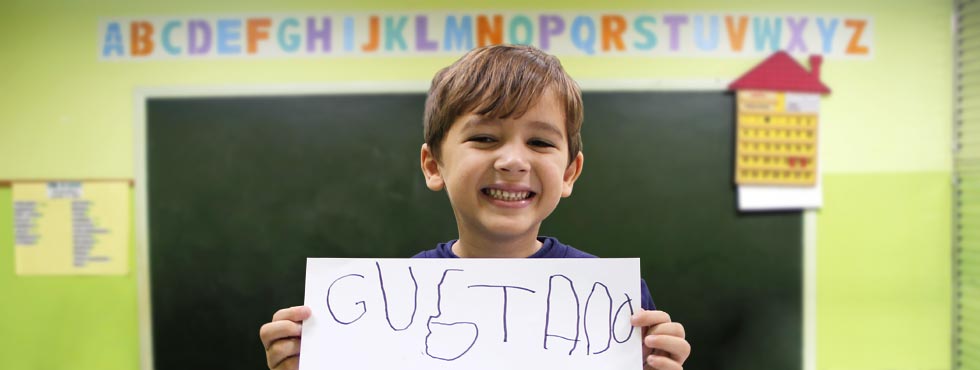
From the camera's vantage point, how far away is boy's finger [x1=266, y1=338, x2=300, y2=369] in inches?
25.7

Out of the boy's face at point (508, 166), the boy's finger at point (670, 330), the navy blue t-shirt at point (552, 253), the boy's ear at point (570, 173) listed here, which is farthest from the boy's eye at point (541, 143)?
the boy's finger at point (670, 330)

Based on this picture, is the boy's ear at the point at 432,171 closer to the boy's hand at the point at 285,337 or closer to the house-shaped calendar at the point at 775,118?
the boy's hand at the point at 285,337

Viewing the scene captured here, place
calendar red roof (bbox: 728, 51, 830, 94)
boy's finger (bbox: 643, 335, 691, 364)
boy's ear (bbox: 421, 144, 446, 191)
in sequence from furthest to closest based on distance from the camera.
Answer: calendar red roof (bbox: 728, 51, 830, 94) < boy's ear (bbox: 421, 144, 446, 191) < boy's finger (bbox: 643, 335, 691, 364)

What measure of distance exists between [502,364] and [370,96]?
1.11m

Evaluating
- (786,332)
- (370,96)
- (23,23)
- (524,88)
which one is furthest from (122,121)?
(786,332)

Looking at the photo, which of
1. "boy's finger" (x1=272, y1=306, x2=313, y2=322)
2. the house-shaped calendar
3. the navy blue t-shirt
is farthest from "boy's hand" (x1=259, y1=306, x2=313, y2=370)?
the house-shaped calendar

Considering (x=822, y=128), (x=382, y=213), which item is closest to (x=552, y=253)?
(x=382, y=213)

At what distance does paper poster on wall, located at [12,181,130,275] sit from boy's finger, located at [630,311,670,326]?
1.70 meters

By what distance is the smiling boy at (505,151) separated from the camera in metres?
0.66

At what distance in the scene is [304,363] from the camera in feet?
2.11

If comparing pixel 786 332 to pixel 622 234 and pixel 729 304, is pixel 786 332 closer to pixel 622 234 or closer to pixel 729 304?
pixel 729 304

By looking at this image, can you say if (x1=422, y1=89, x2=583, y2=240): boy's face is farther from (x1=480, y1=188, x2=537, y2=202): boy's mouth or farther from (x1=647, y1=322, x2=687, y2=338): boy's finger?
(x1=647, y1=322, x2=687, y2=338): boy's finger

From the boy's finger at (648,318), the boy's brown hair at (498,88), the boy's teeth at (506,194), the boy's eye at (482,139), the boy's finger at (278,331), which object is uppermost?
the boy's brown hair at (498,88)

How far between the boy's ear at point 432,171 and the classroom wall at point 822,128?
0.75m
